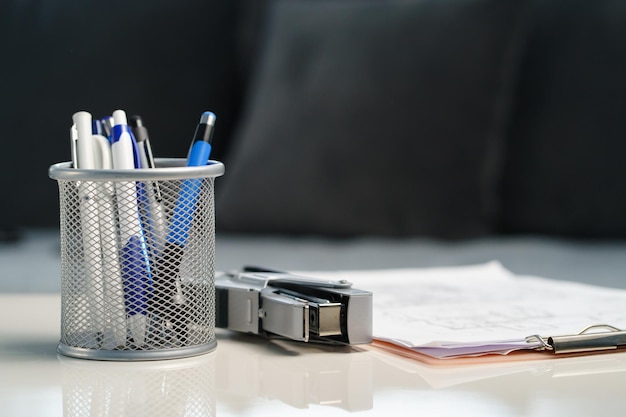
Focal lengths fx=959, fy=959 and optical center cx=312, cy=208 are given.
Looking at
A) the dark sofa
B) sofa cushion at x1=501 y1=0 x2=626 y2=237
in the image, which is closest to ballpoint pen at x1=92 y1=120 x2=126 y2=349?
the dark sofa

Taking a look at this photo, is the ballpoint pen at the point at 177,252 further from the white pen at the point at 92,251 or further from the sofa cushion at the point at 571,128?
the sofa cushion at the point at 571,128

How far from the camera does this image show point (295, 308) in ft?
2.05

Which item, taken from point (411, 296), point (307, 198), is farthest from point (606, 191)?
point (411, 296)

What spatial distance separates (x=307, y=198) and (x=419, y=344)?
37.4 inches

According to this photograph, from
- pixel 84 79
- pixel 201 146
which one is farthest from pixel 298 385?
pixel 84 79

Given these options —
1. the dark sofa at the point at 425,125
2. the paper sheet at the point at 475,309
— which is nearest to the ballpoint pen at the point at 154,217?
the paper sheet at the point at 475,309

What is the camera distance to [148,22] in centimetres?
177

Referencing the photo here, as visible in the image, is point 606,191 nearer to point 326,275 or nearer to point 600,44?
point 600,44

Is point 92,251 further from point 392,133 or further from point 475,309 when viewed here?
point 392,133

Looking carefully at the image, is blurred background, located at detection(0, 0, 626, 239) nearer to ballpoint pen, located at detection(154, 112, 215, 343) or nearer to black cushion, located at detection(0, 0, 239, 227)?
black cushion, located at detection(0, 0, 239, 227)

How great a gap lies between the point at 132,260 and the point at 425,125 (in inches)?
39.8

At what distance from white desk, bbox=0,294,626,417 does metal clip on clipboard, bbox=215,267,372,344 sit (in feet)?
0.06

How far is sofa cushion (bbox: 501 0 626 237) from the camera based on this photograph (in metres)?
1.52

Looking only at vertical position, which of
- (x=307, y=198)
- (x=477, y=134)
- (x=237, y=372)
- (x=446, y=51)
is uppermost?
(x=446, y=51)
